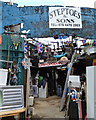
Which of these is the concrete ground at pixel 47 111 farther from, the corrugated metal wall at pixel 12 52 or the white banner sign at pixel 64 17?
the white banner sign at pixel 64 17

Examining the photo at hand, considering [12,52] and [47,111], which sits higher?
[12,52]

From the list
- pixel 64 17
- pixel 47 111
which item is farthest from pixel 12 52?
pixel 64 17

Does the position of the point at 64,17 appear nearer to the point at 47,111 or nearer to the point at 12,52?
the point at 12,52

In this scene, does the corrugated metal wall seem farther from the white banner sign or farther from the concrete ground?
the white banner sign

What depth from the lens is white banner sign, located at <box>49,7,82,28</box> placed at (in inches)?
525

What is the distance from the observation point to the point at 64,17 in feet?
43.5

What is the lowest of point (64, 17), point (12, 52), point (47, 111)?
point (47, 111)

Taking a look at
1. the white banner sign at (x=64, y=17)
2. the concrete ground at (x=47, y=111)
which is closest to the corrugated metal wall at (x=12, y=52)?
the concrete ground at (x=47, y=111)

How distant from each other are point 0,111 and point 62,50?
365 inches

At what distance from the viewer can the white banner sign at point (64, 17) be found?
13.3 m

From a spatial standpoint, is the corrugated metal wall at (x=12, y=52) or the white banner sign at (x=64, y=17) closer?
the corrugated metal wall at (x=12, y=52)

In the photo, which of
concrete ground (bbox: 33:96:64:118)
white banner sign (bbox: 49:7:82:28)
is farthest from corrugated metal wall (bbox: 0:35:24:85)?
white banner sign (bbox: 49:7:82:28)

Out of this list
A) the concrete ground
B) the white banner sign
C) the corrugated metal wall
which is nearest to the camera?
the corrugated metal wall

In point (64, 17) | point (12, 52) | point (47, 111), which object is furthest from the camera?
point (64, 17)
